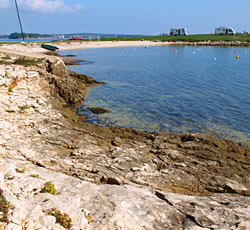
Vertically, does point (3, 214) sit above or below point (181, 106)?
above

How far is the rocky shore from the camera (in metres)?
6.70

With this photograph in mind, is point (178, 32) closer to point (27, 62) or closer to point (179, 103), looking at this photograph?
point (179, 103)

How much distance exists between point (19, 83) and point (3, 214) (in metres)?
15.3

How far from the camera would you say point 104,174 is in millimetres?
10367

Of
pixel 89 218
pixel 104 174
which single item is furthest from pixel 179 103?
pixel 89 218

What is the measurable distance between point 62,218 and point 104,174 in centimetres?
428

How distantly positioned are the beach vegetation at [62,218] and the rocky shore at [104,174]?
26 mm

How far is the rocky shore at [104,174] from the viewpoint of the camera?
670cm

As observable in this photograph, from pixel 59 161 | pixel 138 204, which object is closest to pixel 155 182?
pixel 138 204

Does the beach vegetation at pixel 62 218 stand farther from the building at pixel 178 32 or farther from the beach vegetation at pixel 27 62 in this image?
the building at pixel 178 32

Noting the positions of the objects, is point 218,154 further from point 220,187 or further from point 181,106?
point 181,106

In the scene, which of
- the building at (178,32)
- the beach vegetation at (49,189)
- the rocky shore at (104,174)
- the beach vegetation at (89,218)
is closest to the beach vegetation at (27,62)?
the rocky shore at (104,174)

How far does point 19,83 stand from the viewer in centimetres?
1892

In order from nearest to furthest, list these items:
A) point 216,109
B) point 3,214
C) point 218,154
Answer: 1. point 3,214
2. point 218,154
3. point 216,109
